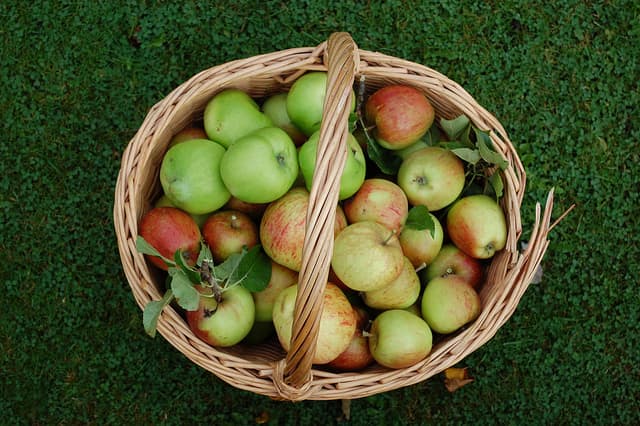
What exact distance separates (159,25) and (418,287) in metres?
1.45

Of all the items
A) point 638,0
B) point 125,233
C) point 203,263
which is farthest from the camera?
point 638,0

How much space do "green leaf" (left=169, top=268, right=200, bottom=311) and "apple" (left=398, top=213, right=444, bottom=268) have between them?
24.3 inches

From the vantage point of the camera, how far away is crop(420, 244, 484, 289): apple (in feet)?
6.07

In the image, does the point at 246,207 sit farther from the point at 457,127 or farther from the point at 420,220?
the point at 457,127

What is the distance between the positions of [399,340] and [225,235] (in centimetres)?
54

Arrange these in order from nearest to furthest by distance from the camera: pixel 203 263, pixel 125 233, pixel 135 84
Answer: pixel 203 263
pixel 125 233
pixel 135 84

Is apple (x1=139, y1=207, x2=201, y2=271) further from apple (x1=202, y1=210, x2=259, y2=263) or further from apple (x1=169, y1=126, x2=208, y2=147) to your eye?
apple (x1=169, y1=126, x2=208, y2=147)

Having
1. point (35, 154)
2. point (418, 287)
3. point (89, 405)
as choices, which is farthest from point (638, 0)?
point (89, 405)

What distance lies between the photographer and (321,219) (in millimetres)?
1271

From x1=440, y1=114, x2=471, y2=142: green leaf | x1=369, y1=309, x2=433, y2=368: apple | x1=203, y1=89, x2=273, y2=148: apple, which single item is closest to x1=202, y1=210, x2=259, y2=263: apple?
x1=203, y1=89, x2=273, y2=148: apple

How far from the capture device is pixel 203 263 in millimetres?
1531

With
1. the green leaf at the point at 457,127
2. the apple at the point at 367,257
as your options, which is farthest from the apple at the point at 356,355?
the green leaf at the point at 457,127

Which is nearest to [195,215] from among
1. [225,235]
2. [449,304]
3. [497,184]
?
[225,235]

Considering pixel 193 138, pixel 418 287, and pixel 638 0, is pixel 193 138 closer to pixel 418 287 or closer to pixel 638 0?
pixel 418 287
